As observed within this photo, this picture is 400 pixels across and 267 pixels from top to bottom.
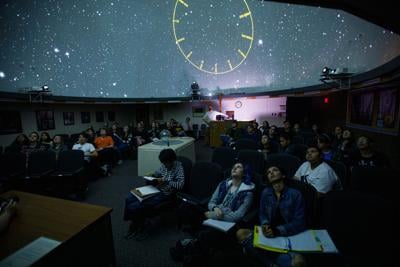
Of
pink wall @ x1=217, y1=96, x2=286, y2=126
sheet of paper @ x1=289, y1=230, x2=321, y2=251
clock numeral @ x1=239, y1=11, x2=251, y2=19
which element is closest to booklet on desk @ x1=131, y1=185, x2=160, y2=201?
sheet of paper @ x1=289, y1=230, x2=321, y2=251

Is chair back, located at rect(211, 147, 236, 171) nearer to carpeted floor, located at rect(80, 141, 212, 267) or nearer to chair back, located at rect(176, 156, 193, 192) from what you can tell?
chair back, located at rect(176, 156, 193, 192)

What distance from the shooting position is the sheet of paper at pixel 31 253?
1.37m

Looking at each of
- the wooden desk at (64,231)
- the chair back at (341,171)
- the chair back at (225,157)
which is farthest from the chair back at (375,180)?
the wooden desk at (64,231)

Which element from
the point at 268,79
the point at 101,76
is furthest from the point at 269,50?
the point at 101,76

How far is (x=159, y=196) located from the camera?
2.80 metres

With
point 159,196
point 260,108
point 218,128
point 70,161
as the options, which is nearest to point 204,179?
point 159,196

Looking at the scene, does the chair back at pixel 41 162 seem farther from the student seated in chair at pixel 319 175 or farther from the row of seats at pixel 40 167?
the student seated in chair at pixel 319 175

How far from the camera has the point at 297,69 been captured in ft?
23.6

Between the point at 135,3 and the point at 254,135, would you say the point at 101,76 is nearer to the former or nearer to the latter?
the point at 135,3

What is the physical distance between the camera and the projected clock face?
867cm

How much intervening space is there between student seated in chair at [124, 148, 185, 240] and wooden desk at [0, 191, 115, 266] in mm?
585

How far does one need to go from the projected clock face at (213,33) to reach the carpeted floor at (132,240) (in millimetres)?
7026

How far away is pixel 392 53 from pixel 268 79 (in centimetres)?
495

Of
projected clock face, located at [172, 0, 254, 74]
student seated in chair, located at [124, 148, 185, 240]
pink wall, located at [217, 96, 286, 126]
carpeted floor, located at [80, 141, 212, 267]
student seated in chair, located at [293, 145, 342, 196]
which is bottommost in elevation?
carpeted floor, located at [80, 141, 212, 267]
